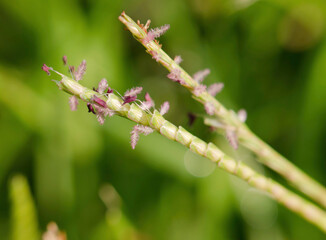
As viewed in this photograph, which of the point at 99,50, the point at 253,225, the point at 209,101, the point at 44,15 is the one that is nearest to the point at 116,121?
the point at 99,50

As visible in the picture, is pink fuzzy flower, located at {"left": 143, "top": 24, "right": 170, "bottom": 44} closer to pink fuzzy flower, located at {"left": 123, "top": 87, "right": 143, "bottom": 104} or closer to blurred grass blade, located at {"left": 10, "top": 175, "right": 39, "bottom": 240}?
pink fuzzy flower, located at {"left": 123, "top": 87, "right": 143, "bottom": 104}

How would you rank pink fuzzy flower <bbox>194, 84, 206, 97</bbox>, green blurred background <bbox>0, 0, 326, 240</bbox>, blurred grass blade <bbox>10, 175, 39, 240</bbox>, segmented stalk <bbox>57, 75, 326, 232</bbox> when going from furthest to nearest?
green blurred background <bbox>0, 0, 326, 240</bbox> < blurred grass blade <bbox>10, 175, 39, 240</bbox> < pink fuzzy flower <bbox>194, 84, 206, 97</bbox> < segmented stalk <bbox>57, 75, 326, 232</bbox>

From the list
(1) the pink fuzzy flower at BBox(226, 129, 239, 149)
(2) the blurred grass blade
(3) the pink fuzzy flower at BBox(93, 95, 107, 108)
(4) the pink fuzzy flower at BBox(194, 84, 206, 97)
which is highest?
(1) the pink fuzzy flower at BBox(226, 129, 239, 149)

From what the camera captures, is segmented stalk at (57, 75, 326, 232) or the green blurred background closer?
segmented stalk at (57, 75, 326, 232)

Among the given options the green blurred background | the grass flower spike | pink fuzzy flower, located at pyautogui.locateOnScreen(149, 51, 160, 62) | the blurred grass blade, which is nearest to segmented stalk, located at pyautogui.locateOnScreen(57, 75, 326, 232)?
the grass flower spike

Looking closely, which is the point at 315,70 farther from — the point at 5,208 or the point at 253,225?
the point at 5,208

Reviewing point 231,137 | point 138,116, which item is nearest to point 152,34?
point 138,116
